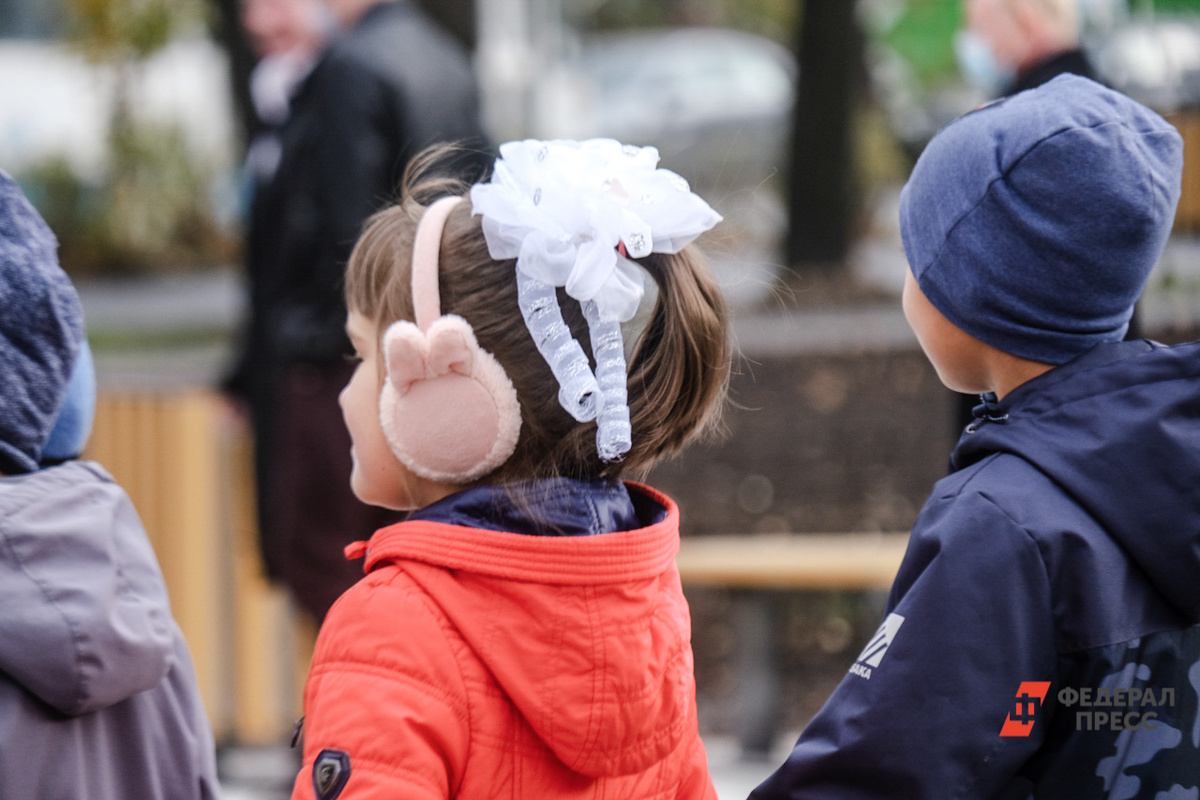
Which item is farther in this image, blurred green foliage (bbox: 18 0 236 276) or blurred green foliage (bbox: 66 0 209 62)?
blurred green foliage (bbox: 18 0 236 276)

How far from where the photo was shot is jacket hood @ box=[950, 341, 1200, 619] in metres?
1.67

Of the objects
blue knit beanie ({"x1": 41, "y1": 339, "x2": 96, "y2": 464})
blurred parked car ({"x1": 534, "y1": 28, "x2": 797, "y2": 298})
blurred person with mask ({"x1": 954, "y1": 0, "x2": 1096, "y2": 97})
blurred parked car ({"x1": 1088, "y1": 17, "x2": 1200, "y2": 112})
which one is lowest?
blurred parked car ({"x1": 534, "y1": 28, "x2": 797, "y2": 298})

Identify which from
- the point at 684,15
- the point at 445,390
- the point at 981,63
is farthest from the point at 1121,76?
the point at 684,15

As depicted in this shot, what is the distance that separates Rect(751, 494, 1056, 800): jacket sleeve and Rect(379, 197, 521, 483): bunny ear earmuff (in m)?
0.53

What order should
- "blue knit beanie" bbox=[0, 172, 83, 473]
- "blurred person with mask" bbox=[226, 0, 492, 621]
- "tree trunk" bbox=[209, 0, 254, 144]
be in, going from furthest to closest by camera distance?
"tree trunk" bbox=[209, 0, 254, 144] → "blurred person with mask" bbox=[226, 0, 492, 621] → "blue knit beanie" bbox=[0, 172, 83, 473]

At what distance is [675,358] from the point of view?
5.61 ft

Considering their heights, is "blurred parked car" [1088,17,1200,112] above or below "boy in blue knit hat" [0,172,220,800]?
below

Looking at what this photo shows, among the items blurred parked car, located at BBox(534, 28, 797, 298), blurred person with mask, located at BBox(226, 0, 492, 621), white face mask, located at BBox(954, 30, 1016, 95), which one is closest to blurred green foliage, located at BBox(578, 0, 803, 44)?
blurred parked car, located at BBox(534, 28, 797, 298)

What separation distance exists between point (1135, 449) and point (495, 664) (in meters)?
0.82

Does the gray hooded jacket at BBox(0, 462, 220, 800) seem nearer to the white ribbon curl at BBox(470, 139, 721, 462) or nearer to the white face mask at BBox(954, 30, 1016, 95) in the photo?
the white ribbon curl at BBox(470, 139, 721, 462)

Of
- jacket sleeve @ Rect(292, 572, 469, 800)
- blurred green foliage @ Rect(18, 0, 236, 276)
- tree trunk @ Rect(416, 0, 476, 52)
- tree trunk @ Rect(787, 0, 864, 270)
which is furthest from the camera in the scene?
blurred green foliage @ Rect(18, 0, 236, 276)

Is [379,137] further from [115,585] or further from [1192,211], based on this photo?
[1192,211]

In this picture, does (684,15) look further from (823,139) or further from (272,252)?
(272,252)

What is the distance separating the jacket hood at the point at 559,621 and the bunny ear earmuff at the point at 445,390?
10cm
